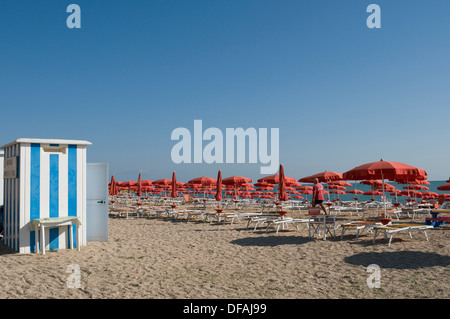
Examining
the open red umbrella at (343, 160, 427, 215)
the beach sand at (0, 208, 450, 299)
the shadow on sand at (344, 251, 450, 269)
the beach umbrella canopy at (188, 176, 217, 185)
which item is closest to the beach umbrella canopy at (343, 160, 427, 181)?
the open red umbrella at (343, 160, 427, 215)

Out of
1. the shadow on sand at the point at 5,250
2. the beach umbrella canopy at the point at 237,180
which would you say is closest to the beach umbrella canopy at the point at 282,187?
the beach umbrella canopy at the point at 237,180

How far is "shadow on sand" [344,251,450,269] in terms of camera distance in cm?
564

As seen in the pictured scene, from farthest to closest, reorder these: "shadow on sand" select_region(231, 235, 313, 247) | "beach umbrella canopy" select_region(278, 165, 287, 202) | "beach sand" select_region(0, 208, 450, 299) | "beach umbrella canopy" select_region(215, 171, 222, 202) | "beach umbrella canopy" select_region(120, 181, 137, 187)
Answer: "beach umbrella canopy" select_region(120, 181, 137, 187), "beach umbrella canopy" select_region(215, 171, 222, 202), "beach umbrella canopy" select_region(278, 165, 287, 202), "shadow on sand" select_region(231, 235, 313, 247), "beach sand" select_region(0, 208, 450, 299)

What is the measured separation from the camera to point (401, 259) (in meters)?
6.06

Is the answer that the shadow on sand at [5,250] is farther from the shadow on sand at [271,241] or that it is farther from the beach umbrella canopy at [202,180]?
the beach umbrella canopy at [202,180]

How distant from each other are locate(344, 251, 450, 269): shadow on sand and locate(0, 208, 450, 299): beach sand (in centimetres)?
1

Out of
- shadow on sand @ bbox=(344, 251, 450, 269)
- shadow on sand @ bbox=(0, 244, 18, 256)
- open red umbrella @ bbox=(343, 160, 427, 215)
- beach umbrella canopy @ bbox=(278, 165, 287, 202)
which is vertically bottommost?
shadow on sand @ bbox=(0, 244, 18, 256)

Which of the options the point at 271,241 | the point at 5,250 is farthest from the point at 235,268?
the point at 5,250

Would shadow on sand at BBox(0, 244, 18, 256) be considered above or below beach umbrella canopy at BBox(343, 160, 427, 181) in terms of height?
below

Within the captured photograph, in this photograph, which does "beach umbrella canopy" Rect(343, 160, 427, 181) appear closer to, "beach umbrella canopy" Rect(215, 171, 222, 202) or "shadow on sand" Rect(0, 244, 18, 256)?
"beach umbrella canopy" Rect(215, 171, 222, 202)

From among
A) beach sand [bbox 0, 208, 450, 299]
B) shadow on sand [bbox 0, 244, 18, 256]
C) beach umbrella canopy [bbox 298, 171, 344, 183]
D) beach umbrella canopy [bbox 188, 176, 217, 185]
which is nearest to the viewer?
beach sand [bbox 0, 208, 450, 299]

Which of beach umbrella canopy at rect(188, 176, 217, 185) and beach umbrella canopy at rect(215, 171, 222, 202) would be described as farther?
beach umbrella canopy at rect(188, 176, 217, 185)
